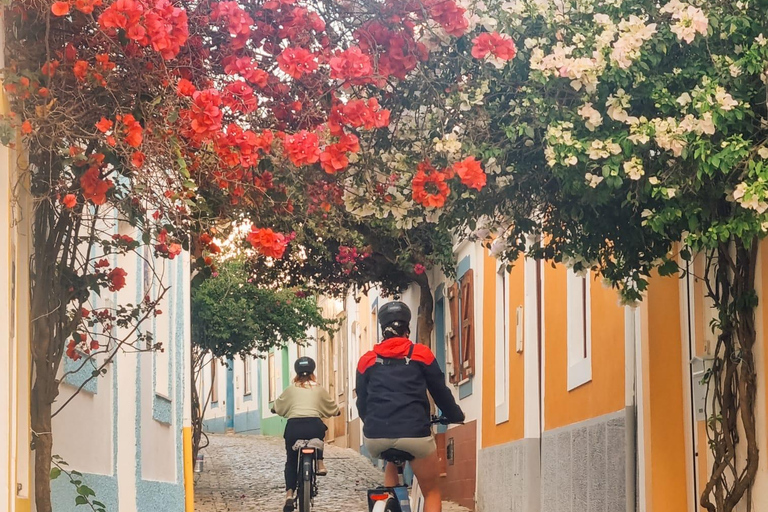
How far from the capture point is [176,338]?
1412cm

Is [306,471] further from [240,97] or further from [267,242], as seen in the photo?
[240,97]

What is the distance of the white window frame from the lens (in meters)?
13.9

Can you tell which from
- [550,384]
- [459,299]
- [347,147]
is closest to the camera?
[347,147]

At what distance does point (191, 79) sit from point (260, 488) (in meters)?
13.9

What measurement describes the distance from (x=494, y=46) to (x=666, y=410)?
11.0 ft

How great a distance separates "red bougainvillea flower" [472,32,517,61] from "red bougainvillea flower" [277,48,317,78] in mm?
851

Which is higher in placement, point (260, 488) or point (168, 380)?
point (168, 380)

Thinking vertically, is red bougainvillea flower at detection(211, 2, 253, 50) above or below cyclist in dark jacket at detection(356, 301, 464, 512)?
above

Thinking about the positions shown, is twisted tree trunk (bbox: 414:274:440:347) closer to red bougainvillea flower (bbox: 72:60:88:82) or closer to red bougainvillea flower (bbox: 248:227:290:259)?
red bougainvillea flower (bbox: 248:227:290:259)

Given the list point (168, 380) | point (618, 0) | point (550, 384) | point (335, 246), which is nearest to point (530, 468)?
point (550, 384)

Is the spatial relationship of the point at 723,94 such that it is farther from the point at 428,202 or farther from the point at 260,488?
the point at 260,488

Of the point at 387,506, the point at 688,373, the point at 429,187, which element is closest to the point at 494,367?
the point at 688,373

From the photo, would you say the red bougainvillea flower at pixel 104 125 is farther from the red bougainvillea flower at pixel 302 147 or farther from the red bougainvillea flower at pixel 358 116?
the red bougainvillea flower at pixel 358 116

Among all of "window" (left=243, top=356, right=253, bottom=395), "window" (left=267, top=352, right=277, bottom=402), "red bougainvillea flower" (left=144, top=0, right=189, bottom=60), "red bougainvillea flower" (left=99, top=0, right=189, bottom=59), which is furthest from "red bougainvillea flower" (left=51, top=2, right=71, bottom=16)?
"window" (left=243, top=356, right=253, bottom=395)
